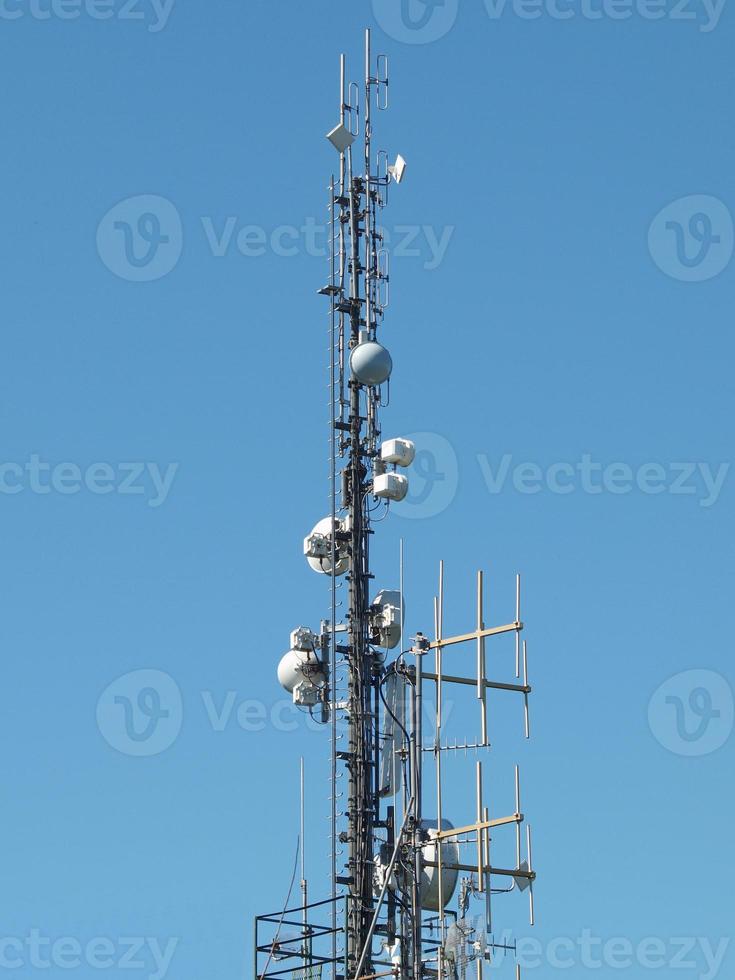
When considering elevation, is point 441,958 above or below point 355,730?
below

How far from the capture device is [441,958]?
71812 mm

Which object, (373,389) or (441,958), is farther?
(373,389)

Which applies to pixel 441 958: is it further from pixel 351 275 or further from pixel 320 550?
pixel 351 275

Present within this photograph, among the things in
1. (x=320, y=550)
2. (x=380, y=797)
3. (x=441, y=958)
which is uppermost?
(x=320, y=550)

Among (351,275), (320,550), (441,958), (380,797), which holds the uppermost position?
(351,275)

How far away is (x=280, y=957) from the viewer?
76.2 m

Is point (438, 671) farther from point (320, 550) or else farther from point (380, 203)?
point (380, 203)

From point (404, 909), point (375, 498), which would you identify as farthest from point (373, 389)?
point (404, 909)

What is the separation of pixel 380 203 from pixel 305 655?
38.3 feet

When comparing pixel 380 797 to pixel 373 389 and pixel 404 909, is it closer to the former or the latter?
pixel 404 909

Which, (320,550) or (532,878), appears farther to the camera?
(320,550)

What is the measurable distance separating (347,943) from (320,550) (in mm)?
9742

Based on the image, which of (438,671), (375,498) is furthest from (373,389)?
(438,671)

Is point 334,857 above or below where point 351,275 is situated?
below
